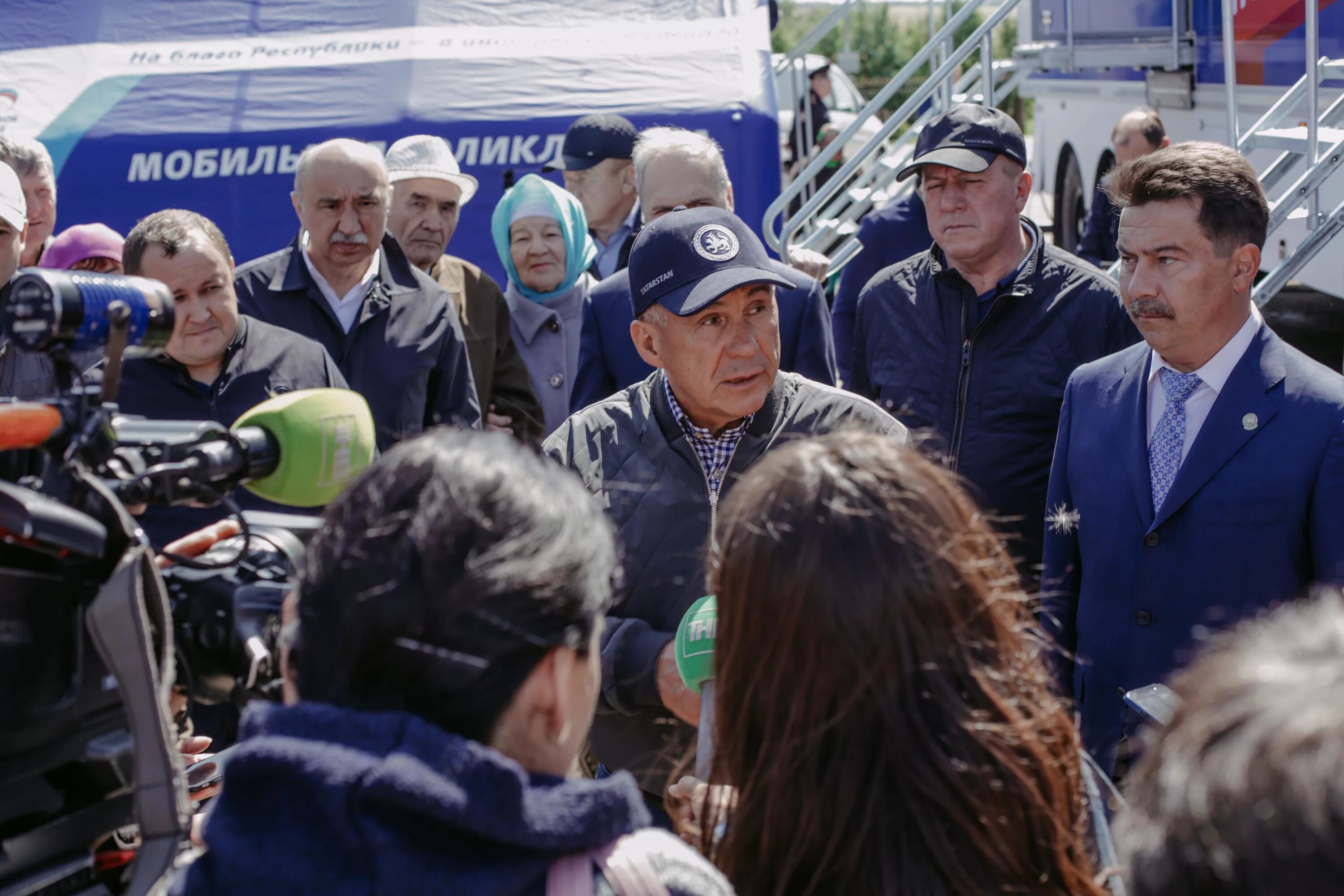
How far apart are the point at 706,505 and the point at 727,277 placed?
0.47 metres

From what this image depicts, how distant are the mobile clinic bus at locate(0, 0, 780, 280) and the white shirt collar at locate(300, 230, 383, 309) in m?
3.25

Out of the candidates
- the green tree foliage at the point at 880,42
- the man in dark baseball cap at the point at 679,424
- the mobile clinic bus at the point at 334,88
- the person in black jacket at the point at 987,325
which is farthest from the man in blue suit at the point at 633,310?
the green tree foliage at the point at 880,42

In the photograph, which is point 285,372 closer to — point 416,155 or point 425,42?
point 416,155

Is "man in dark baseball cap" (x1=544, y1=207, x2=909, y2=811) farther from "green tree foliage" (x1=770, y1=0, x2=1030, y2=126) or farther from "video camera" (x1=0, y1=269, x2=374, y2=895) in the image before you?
"green tree foliage" (x1=770, y1=0, x2=1030, y2=126)

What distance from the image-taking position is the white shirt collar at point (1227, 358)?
8.98 feet

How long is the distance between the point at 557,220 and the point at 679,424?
2.52 m

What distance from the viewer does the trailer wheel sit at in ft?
38.1

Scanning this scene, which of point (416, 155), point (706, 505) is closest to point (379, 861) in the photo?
point (706, 505)

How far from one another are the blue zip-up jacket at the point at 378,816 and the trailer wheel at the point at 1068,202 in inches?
435

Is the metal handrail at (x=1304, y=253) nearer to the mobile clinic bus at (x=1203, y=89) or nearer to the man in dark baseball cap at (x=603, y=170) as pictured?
the mobile clinic bus at (x=1203, y=89)

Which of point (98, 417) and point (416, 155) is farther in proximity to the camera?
point (416, 155)

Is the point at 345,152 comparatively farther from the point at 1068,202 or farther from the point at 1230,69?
the point at 1068,202

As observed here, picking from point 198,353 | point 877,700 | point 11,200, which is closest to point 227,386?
point 198,353

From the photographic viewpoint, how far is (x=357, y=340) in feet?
13.2
